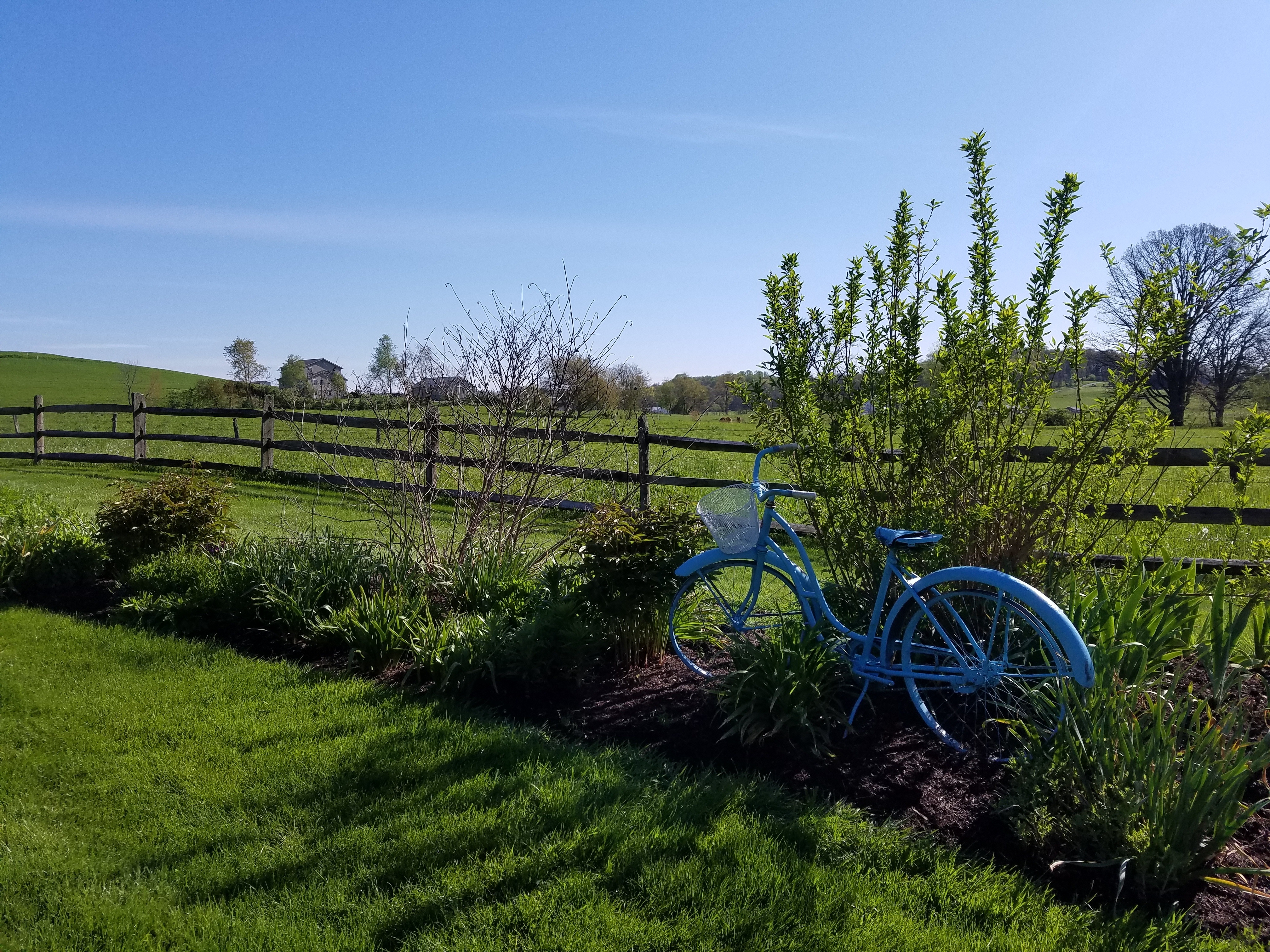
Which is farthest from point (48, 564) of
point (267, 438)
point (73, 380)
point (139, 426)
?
point (73, 380)

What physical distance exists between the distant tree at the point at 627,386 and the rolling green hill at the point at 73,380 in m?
42.4

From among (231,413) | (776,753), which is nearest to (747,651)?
(776,753)

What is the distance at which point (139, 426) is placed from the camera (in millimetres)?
15367

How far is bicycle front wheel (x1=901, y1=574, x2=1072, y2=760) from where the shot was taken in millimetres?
3219

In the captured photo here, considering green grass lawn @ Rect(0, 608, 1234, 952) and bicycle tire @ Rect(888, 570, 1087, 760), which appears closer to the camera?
green grass lawn @ Rect(0, 608, 1234, 952)

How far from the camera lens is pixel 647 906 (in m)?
2.56

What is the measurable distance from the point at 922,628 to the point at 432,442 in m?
4.06

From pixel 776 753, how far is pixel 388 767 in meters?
1.65

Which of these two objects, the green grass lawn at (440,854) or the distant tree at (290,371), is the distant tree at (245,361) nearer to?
the distant tree at (290,371)

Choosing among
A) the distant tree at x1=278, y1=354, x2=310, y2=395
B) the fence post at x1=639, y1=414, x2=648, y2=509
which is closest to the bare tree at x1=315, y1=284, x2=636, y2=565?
the fence post at x1=639, y1=414, x2=648, y2=509

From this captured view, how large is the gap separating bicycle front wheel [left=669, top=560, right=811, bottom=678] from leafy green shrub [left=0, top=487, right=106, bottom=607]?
4630 millimetres

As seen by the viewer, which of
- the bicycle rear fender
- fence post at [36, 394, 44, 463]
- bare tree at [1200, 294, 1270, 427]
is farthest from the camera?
bare tree at [1200, 294, 1270, 427]

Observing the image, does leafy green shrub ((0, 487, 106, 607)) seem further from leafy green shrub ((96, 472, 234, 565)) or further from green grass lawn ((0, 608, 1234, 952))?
green grass lawn ((0, 608, 1234, 952))

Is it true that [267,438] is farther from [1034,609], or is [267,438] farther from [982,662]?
[1034,609]
